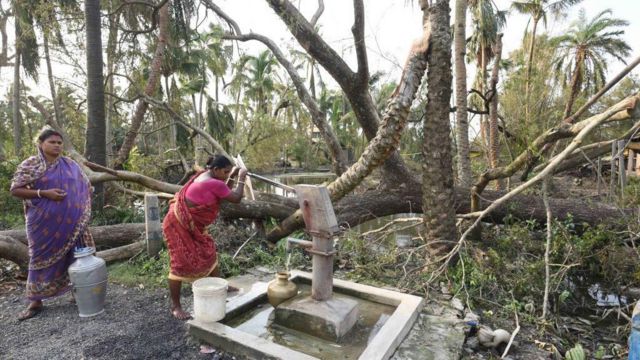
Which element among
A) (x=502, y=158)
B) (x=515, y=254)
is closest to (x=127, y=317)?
(x=515, y=254)

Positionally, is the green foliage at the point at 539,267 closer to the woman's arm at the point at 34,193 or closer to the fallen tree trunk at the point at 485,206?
the fallen tree trunk at the point at 485,206

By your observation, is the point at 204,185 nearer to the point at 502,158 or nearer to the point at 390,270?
the point at 390,270

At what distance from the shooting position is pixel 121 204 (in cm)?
726

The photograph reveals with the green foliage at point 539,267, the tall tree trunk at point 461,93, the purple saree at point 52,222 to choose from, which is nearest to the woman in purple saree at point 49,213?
the purple saree at point 52,222

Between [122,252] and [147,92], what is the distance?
17.3ft

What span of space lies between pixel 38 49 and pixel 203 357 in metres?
17.3

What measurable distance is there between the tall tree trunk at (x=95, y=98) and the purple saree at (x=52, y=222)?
3.48 meters

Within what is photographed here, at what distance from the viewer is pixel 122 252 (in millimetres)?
5047

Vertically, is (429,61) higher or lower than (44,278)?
higher

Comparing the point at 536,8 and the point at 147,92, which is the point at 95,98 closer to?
the point at 147,92

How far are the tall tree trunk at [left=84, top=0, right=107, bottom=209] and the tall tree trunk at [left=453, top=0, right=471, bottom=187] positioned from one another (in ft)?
23.2

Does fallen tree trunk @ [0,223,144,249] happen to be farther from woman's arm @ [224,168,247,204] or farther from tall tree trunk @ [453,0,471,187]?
tall tree trunk @ [453,0,471,187]

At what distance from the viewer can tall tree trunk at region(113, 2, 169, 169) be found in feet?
28.1

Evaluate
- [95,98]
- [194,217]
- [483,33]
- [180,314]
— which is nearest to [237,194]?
[194,217]
